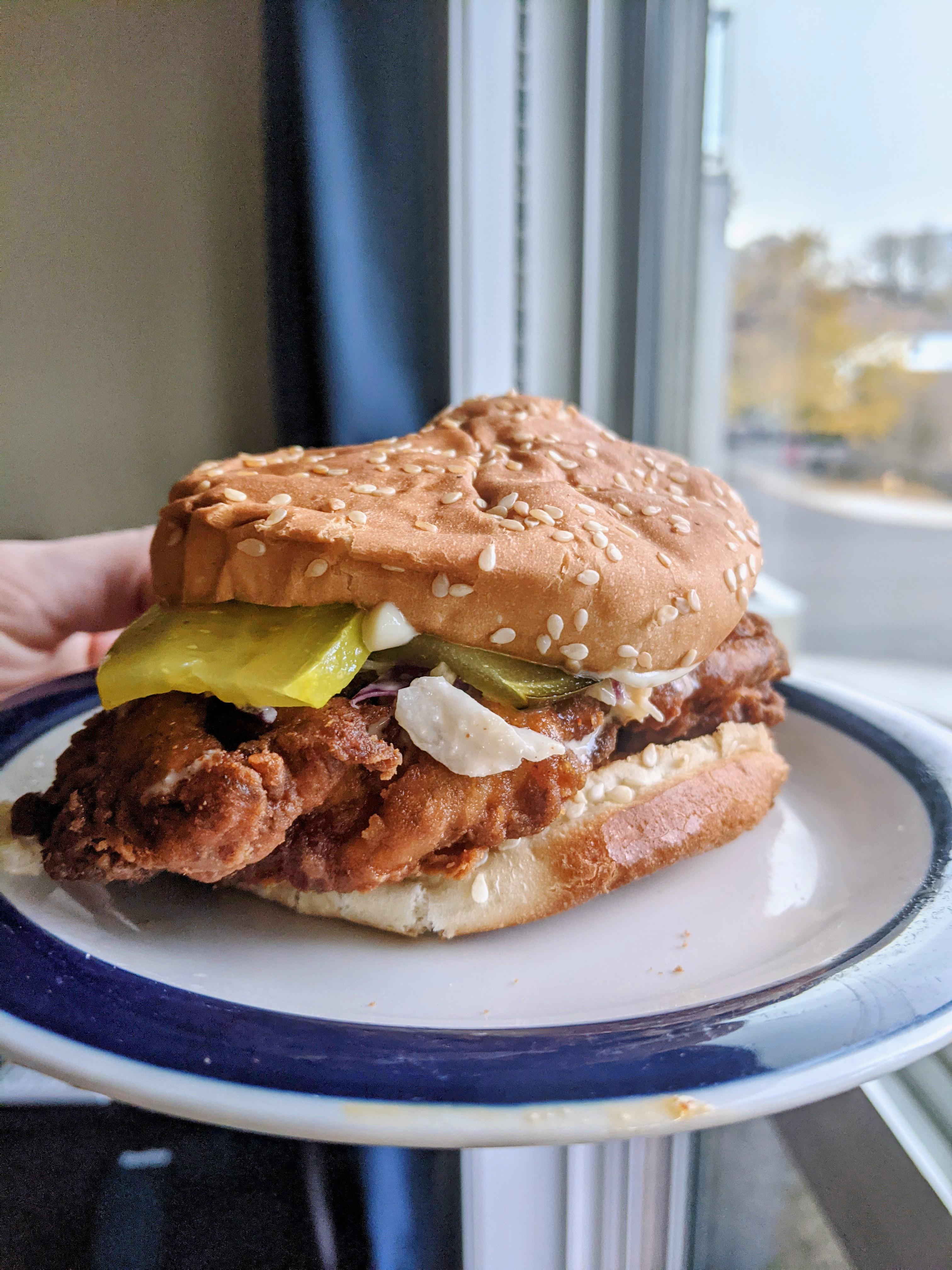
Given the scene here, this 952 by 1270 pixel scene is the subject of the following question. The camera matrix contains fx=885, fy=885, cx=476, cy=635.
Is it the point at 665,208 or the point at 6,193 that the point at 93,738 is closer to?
the point at 6,193

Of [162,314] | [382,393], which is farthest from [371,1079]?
[382,393]

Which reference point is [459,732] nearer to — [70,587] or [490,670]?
[490,670]

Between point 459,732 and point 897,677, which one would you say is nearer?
point 459,732

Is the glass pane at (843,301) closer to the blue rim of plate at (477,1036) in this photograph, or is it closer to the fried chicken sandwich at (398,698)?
the fried chicken sandwich at (398,698)

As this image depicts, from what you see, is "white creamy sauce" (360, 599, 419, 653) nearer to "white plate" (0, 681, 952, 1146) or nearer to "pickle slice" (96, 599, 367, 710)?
"pickle slice" (96, 599, 367, 710)

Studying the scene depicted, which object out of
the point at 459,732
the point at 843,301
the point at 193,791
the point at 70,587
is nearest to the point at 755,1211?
the point at 459,732

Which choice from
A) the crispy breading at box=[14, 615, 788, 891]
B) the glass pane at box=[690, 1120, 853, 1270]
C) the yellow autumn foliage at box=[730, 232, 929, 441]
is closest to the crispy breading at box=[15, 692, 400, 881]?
the crispy breading at box=[14, 615, 788, 891]
